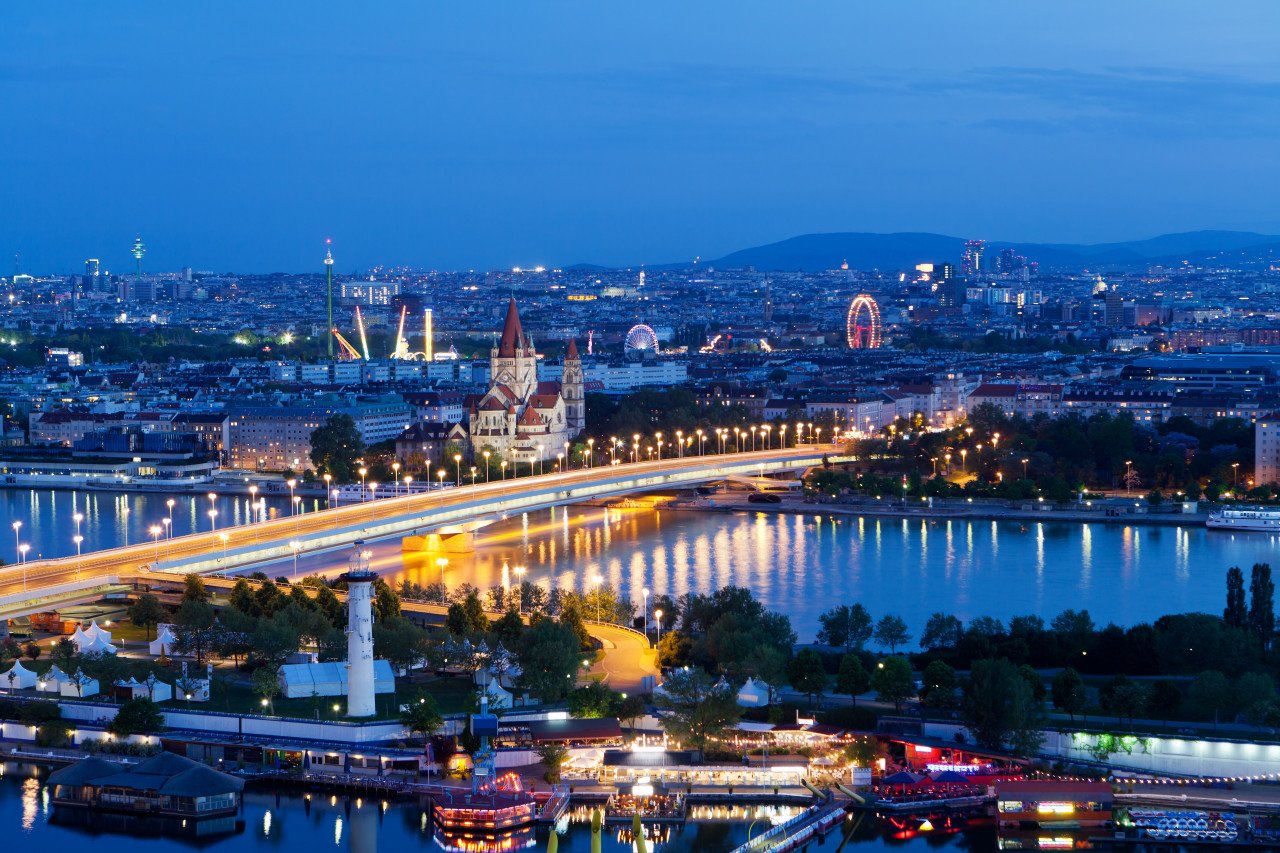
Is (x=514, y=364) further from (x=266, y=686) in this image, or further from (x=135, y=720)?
(x=135, y=720)

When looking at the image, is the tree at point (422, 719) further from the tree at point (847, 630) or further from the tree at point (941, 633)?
the tree at point (941, 633)

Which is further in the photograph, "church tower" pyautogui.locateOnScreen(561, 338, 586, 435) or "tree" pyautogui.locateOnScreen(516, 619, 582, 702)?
"church tower" pyautogui.locateOnScreen(561, 338, 586, 435)

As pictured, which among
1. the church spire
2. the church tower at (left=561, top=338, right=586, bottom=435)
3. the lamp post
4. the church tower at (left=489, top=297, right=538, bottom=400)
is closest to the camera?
the lamp post

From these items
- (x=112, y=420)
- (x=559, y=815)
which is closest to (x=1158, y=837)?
(x=559, y=815)

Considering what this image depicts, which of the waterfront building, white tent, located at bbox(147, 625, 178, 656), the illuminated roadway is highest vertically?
the illuminated roadway

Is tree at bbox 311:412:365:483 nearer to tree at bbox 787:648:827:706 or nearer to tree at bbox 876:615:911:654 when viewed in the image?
tree at bbox 876:615:911:654

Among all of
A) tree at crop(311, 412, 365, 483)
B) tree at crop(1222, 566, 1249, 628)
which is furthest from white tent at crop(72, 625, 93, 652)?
tree at crop(311, 412, 365, 483)

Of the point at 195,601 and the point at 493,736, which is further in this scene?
the point at 195,601

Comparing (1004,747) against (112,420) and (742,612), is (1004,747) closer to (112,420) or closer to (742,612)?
(742,612)
